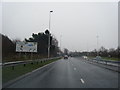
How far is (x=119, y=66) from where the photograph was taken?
2508 cm

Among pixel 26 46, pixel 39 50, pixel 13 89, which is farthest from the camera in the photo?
pixel 39 50

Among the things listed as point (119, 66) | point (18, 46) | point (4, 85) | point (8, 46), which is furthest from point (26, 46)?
point (4, 85)

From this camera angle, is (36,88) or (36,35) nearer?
(36,88)

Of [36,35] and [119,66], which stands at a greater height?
[36,35]

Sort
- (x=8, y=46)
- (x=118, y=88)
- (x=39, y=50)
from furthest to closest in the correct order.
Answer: (x=39, y=50), (x=8, y=46), (x=118, y=88)

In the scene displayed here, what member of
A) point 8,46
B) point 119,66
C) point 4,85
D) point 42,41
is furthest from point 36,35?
point 4,85

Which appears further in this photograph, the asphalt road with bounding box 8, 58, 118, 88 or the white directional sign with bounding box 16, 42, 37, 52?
the white directional sign with bounding box 16, 42, 37, 52

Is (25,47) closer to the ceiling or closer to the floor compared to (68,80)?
closer to the ceiling

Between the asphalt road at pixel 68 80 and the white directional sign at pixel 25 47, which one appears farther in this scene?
the white directional sign at pixel 25 47

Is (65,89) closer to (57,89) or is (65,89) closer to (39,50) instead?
(57,89)

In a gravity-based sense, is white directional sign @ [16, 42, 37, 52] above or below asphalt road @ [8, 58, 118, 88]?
above

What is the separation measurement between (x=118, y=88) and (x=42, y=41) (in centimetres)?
7704

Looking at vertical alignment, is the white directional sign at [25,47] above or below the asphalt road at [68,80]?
above

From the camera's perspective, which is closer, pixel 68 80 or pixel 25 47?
pixel 68 80
